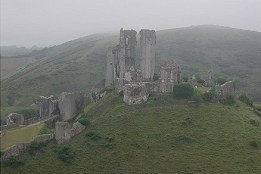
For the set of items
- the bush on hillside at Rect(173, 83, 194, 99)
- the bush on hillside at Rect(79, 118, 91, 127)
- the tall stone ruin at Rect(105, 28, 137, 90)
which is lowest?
the bush on hillside at Rect(79, 118, 91, 127)

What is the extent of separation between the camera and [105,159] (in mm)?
64688

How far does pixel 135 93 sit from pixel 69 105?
572 inches

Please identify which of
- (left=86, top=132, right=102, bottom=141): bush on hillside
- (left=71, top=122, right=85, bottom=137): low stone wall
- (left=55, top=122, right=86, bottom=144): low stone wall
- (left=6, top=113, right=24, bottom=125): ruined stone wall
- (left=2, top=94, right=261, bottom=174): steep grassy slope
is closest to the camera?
(left=2, top=94, right=261, bottom=174): steep grassy slope

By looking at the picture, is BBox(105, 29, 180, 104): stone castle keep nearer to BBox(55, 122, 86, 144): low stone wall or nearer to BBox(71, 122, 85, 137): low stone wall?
BBox(71, 122, 85, 137): low stone wall

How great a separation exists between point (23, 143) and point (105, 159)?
11030 mm

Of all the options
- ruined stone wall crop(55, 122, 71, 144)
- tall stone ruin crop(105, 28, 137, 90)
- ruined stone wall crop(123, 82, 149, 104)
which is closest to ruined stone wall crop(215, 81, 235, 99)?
ruined stone wall crop(123, 82, 149, 104)

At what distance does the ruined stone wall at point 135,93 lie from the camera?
270ft

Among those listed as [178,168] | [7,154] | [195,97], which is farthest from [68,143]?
[195,97]

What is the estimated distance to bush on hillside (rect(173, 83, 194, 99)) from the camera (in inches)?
3314

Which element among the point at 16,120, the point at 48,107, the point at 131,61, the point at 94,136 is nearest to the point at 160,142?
the point at 94,136

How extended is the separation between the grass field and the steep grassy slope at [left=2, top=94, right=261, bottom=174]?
6037 millimetres

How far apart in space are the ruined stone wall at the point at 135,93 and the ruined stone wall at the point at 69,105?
1214 centimetres

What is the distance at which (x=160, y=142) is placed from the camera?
7038cm

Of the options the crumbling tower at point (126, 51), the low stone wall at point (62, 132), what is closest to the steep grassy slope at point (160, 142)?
the low stone wall at point (62, 132)
